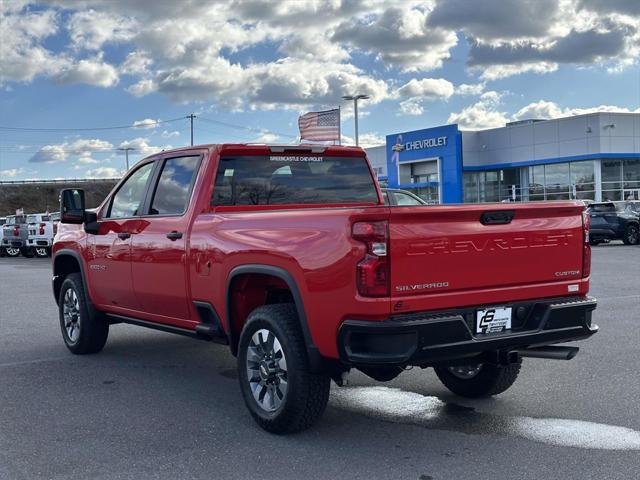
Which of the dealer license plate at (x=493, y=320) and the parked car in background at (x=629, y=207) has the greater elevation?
the parked car in background at (x=629, y=207)

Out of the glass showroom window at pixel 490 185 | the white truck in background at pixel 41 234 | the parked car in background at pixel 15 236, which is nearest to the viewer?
the white truck in background at pixel 41 234

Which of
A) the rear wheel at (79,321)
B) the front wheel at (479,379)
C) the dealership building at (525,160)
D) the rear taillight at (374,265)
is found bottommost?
the front wheel at (479,379)

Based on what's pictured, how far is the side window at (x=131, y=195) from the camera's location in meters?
6.86

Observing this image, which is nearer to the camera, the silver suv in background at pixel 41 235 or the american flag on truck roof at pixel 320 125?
the american flag on truck roof at pixel 320 125

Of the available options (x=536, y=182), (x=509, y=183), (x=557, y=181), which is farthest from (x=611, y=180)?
(x=509, y=183)

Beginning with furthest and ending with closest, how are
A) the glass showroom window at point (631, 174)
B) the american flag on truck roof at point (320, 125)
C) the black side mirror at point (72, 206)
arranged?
1. the glass showroom window at point (631, 174)
2. the american flag on truck roof at point (320, 125)
3. the black side mirror at point (72, 206)

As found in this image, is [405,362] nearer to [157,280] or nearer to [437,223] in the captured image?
[437,223]

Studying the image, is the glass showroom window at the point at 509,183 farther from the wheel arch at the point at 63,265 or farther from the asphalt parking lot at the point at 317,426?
the wheel arch at the point at 63,265

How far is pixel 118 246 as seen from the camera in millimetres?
6875

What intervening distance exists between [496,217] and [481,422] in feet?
4.90

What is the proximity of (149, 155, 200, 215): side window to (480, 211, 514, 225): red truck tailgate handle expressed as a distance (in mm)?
2489

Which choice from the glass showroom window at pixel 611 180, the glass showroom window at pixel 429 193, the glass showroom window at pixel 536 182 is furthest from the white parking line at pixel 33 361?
the glass showroom window at pixel 429 193

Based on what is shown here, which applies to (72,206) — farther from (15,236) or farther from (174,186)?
(15,236)

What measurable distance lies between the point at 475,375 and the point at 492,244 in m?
1.54
